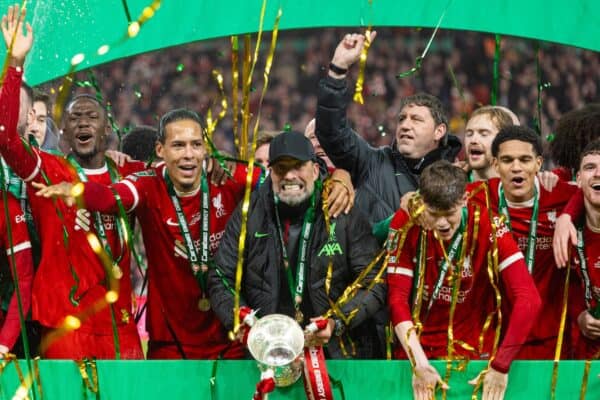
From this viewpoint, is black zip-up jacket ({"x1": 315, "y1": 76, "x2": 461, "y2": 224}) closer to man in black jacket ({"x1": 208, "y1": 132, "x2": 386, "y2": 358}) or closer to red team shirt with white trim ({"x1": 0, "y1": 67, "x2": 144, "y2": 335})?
man in black jacket ({"x1": 208, "y1": 132, "x2": 386, "y2": 358})

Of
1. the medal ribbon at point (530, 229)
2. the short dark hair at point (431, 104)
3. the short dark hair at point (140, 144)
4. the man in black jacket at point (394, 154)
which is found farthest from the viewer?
the short dark hair at point (140, 144)

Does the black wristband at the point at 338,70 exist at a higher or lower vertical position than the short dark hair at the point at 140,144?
higher

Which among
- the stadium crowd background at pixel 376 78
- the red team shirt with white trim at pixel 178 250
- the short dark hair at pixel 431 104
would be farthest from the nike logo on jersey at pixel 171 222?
the stadium crowd background at pixel 376 78

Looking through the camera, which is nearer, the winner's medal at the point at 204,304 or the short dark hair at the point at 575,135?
the winner's medal at the point at 204,304

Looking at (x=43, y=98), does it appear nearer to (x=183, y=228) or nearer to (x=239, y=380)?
(x=183, y=228)

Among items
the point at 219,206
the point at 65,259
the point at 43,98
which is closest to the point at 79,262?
the point at 65,259

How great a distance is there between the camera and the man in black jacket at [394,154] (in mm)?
5273

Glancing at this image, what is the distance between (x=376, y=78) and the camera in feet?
36.6

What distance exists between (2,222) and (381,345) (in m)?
1.74

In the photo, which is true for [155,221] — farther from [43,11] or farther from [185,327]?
[43,11]

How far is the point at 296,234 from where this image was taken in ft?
15.8

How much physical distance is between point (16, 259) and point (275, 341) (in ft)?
4.88

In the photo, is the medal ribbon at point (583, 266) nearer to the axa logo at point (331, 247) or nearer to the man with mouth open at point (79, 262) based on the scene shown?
the axa logo at point (331, 247)

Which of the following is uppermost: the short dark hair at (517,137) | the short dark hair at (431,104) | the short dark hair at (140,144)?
the short dark hair at (431,104)
